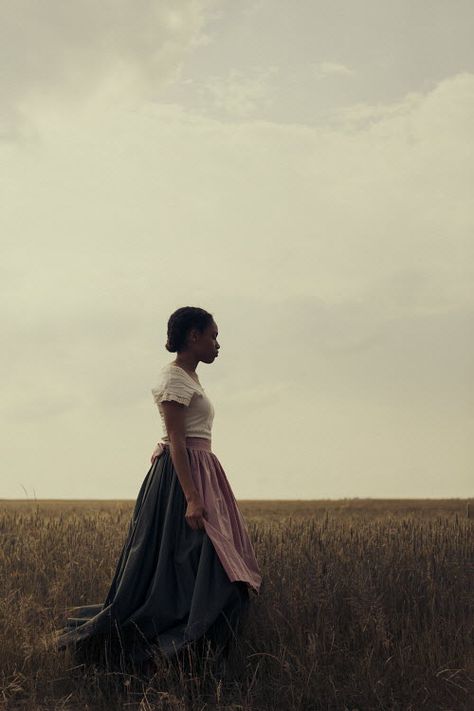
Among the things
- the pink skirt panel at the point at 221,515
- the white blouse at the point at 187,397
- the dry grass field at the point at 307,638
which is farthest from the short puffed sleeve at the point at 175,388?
the dry grass field at the point at 307,638

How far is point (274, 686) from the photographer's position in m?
4.50

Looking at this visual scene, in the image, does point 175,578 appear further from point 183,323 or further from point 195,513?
point 183,323

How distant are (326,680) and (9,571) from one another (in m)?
4.41

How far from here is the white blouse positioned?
15.0ft

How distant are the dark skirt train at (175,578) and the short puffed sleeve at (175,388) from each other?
1.07ft

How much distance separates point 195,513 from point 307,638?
1307mm

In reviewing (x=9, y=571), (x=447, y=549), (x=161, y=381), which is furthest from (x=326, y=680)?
(x=9, y=571)

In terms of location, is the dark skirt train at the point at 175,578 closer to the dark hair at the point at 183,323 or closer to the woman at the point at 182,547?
the woman at the point at 182,547

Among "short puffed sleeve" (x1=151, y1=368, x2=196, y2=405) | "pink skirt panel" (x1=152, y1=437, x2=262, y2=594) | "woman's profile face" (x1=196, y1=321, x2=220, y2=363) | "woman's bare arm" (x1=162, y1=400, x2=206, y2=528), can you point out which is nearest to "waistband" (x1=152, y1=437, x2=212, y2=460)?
"pink skirt panel" (x1=152, y1=437, x2=262, y2=594)

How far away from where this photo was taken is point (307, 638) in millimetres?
5160

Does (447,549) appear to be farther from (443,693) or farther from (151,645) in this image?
(151,645)

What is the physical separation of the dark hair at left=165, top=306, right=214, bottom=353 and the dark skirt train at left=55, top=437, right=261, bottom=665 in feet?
1.94

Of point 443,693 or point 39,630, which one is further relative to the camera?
point 39,630

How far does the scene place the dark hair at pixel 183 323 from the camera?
477 centimetres
